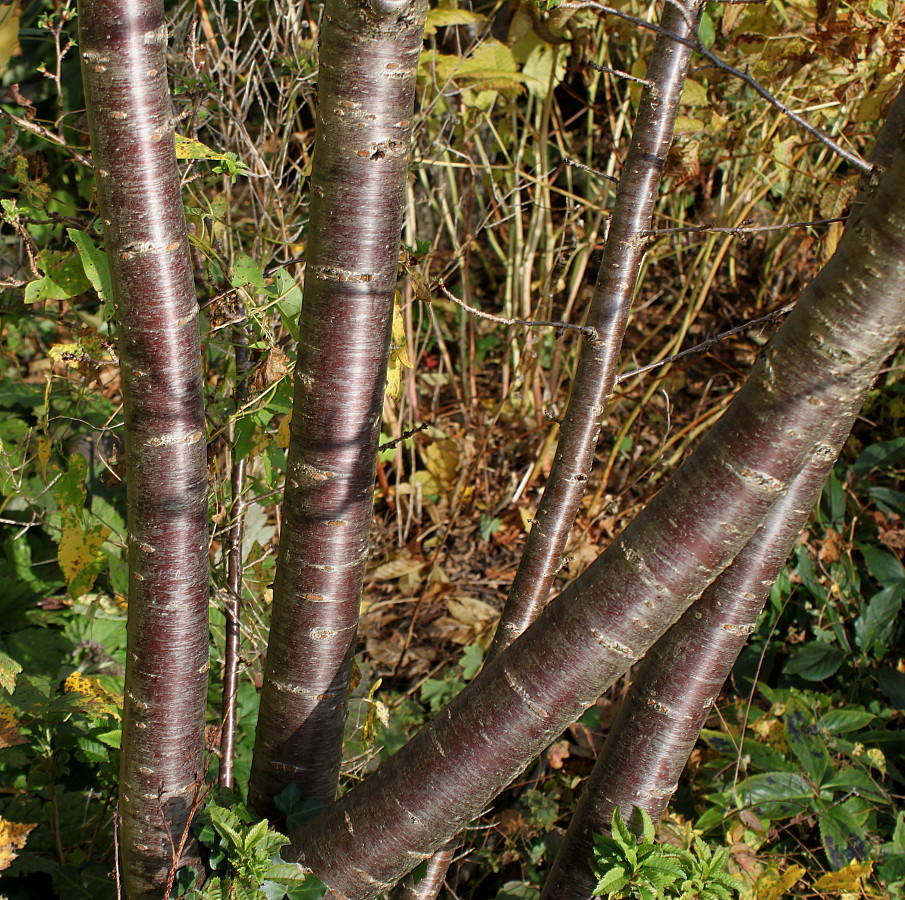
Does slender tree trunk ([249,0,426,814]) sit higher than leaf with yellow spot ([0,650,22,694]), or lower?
higher

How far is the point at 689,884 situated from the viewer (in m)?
1.16

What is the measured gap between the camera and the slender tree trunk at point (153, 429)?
0.92 meters

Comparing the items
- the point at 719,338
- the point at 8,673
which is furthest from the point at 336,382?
the point at 8,673

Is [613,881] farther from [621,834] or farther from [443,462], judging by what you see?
[443,462]

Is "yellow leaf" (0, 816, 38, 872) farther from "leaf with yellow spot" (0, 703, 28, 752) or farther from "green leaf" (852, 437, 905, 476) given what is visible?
"green leaf" (852, 437, 905, 476)

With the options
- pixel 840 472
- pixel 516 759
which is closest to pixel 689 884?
pixel 516 759

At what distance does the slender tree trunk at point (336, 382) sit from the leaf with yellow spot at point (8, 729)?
0.42 meters

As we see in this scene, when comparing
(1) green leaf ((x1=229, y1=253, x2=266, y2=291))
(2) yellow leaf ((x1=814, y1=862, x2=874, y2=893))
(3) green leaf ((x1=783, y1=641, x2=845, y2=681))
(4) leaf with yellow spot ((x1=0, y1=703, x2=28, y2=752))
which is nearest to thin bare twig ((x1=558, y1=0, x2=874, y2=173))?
(1) green leaf ((x1=229, y1=253, x2=266, y2=291))

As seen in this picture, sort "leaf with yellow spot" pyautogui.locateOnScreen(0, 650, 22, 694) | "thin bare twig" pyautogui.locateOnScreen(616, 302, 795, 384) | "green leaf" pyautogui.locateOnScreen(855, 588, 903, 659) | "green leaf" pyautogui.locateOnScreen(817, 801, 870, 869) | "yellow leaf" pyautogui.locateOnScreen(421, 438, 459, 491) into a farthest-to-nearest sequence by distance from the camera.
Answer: "yellow leaf" pyautogui.locateOnScreen(421, 438, 459, 491) < "green leaf" pyautogui.locateOnScreen(855, 588, 903, 659) < "green leaf" pyautogui.locateOnScreen(817, 801, 870, 869) < "leaf with yellow spot" pyautogui.locateOnScreen(0, 650, 22, 694) < "thin bare twig" pyautogui.locateOnScreen(616, 302, 795, 384)

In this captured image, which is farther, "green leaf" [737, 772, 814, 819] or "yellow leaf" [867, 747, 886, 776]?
"yellow leaf" [867, 747, 886, 776]

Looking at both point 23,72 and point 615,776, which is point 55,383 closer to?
point 23,72

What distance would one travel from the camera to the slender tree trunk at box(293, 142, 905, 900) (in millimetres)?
756

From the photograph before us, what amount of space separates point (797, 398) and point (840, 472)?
8.56 feet

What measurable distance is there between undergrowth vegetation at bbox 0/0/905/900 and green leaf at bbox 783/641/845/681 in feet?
0.04
